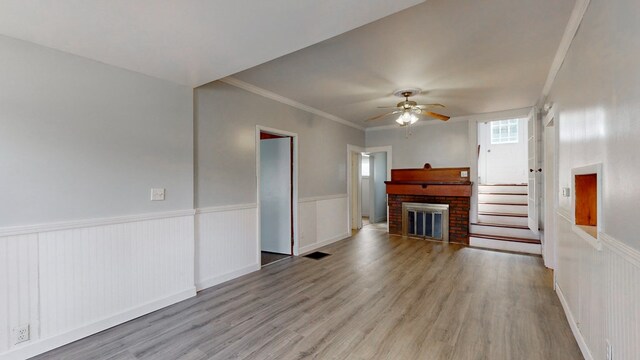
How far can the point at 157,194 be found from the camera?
2746mm

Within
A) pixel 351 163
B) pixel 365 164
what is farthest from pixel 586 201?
pixel 365 164

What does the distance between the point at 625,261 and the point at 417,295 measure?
6.48 feet

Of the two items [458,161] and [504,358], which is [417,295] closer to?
[504,358]

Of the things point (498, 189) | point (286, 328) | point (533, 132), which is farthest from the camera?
point (498, 189)

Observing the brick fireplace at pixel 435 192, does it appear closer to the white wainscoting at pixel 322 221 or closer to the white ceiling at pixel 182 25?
the white wainscoting at pixel 322 221

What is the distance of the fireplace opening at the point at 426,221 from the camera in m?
5.53

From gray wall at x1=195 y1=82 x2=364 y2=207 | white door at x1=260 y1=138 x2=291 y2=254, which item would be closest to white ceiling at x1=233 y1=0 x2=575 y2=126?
gray wall at x1=195 y1=82 x2=364 y2=207

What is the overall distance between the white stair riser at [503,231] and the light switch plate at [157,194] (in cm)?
538

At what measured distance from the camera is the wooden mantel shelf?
5.38 m

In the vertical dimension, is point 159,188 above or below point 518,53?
below

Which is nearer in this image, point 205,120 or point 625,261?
point 625,261

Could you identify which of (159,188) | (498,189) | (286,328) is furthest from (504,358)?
(498,189)

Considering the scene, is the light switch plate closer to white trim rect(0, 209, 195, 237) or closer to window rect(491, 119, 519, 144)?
white trim rect(0, 209, 195, 237)

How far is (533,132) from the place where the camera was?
13.9 ft
